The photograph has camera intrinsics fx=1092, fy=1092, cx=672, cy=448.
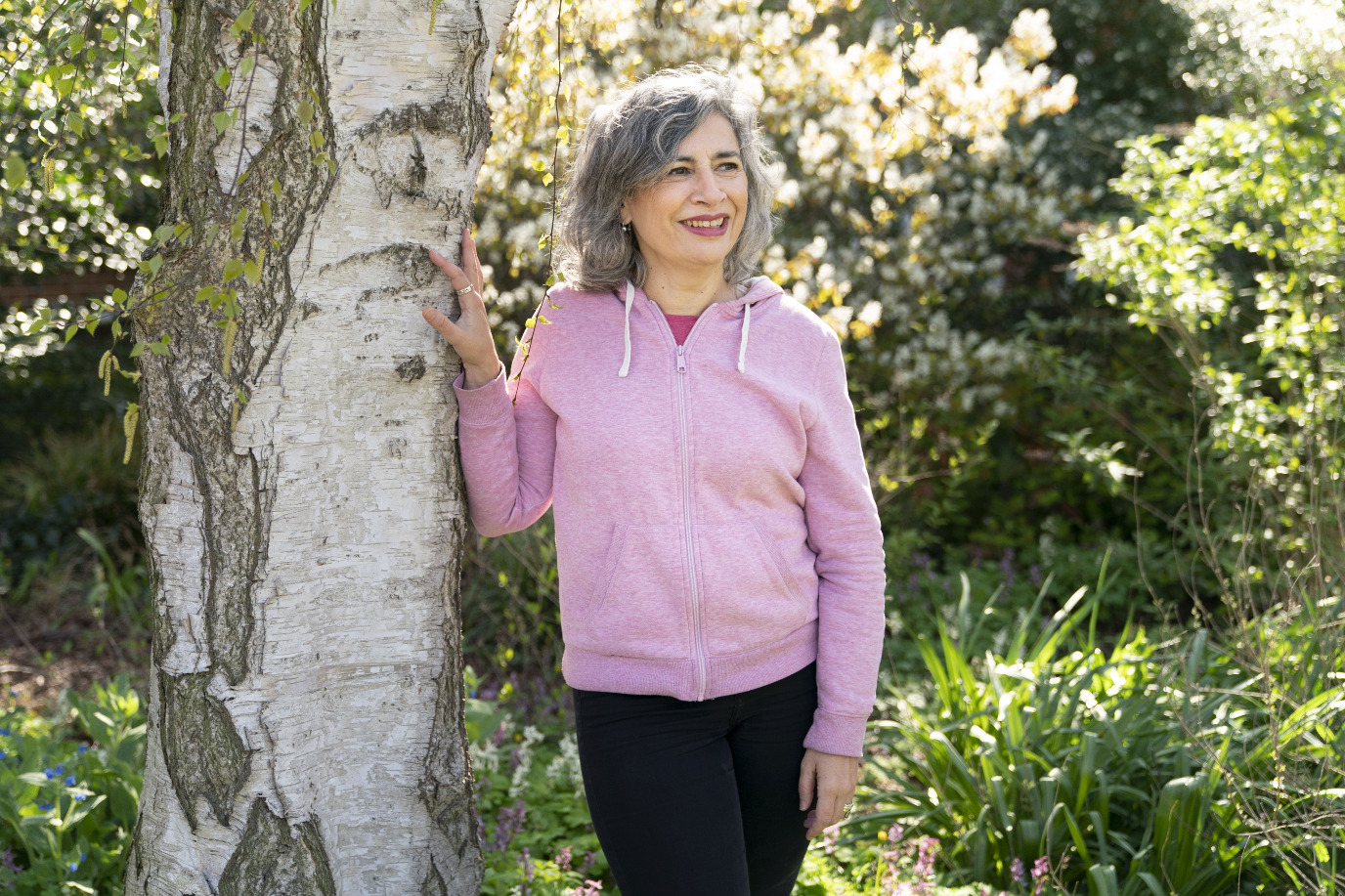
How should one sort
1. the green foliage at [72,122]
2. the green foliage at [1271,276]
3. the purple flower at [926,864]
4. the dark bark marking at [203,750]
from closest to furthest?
the green foliage at [72,122]
the dark bark marking at [203,750]
the purple flower at [926,864]
the green foliage at [1271,276]

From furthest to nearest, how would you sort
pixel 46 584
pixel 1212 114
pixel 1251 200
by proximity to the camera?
pixel 1212 114, pixel 46 584, pixel 1251 200

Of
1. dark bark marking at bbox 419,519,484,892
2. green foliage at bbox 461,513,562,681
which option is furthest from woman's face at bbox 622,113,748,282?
green foliage at bbox 461,513,562,681

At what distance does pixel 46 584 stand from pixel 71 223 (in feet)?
7.63

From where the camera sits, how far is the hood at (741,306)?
75.7 inches

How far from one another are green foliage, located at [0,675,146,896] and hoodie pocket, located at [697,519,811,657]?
1481 mm

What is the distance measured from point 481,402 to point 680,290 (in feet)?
1.48

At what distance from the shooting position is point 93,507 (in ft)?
19.7

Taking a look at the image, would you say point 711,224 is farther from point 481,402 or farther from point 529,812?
point 529,812

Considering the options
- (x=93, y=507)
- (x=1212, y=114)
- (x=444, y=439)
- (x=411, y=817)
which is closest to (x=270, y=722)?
(x=411, y=817)

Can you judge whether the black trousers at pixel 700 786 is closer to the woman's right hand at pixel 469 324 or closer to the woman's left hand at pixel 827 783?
the woman's left hand at pixel 827 783

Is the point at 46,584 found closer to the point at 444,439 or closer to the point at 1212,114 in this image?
the point at 444,439

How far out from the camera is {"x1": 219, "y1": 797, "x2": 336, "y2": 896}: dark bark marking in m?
1.71

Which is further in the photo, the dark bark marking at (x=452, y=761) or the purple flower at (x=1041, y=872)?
the purple flower at (x=1041, y=872)

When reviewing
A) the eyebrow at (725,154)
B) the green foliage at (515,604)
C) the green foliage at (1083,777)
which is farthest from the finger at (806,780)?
the green foliage at (515,604)
